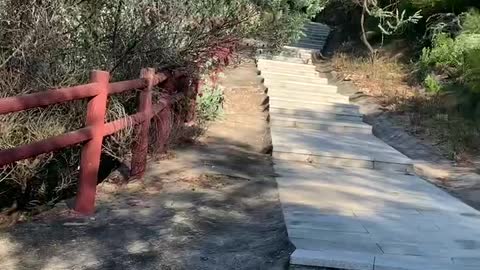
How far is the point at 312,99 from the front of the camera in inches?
549

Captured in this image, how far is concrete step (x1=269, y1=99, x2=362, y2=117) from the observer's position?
41.2 feet

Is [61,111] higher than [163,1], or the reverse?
[163,1]

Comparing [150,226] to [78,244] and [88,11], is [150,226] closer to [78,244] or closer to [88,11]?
[78,244]

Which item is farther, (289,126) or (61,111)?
(289,126)

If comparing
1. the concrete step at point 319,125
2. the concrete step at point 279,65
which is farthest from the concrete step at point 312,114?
the concrete step at point 279,65

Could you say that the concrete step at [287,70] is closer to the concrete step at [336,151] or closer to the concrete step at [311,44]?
the concrete step at [311,44]

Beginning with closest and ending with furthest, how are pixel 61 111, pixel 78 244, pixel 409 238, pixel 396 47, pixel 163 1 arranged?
pixel 78 244 → pixel 409 238 → pixel 61 111 → pixel 163 1 → pixel 396 47

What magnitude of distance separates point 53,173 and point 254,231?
7.40ft

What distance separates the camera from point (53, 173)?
243 inches

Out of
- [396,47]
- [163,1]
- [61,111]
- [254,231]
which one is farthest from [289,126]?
[396,47]

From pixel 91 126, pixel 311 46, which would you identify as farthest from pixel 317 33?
pixel 91 126

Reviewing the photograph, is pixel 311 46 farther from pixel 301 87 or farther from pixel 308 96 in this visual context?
pixel 308 96

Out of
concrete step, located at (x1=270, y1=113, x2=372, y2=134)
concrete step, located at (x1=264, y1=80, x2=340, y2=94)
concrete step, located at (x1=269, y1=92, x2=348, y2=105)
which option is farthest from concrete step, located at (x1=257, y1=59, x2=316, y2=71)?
concrete step, located at (x1=270, y1=113, x2=372, y2=134)

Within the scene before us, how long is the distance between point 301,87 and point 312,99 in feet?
5.60
